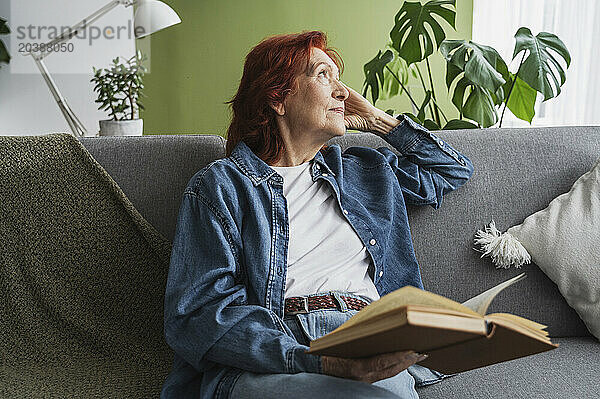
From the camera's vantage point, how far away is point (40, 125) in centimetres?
365

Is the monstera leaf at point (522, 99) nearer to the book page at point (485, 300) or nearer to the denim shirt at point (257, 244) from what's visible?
the denim shirt at point (257, 244)

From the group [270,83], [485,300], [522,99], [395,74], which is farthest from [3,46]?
[485,300]

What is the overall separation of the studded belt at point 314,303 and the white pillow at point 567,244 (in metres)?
0.45

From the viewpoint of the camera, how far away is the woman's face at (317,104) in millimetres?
1512

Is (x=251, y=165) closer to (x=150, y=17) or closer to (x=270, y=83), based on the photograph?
(x=270, y=83)

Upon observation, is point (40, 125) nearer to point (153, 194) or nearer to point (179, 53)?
point (179, 53)

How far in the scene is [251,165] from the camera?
1447 mm

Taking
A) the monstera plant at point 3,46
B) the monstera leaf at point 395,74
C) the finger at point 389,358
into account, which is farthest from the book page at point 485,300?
the monstera plant at point 3,46

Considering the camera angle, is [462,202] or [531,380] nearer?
[531,380]

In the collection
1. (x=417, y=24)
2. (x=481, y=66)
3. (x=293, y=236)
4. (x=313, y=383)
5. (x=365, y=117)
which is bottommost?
(x=313, y=383)

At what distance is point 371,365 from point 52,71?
315cm

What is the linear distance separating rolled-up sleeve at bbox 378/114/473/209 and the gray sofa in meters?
0.05

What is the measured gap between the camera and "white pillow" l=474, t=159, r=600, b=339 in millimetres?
1537

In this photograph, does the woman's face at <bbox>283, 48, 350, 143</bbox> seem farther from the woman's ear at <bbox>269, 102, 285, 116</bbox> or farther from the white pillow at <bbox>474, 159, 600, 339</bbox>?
the white pillow at <bbox>474, 159, 600, 339</bbox>
